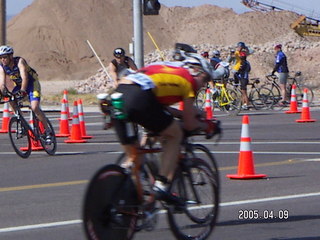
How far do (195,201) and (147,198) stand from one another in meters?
0.76

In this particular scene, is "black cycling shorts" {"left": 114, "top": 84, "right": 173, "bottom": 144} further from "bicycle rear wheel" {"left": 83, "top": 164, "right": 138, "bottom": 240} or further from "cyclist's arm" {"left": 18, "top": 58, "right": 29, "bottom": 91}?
"cyclist's arm" {"left": 18, "top": 58, "right": 29, "bottom": 91}

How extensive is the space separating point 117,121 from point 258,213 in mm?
2676

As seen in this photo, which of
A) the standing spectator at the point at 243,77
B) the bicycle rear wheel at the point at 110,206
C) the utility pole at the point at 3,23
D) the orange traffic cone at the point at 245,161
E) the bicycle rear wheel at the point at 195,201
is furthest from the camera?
the utility pole at the point at 3,23

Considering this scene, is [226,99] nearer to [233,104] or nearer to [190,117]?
[233,104]

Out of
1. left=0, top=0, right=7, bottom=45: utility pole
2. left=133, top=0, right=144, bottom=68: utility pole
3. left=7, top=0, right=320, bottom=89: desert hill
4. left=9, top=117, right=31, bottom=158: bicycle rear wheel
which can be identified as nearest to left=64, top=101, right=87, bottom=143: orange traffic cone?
left=9, top=117, right=31, bottom=158: bicycle rear wheel

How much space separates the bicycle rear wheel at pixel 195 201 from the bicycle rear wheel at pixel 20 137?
7.58 meters

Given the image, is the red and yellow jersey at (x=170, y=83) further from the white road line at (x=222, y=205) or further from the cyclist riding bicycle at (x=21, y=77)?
the cyclist riding bicycle at (x=21, y=77)

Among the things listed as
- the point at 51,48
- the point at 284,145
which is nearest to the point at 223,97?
the point at 284,145

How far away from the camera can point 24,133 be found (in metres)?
16.1

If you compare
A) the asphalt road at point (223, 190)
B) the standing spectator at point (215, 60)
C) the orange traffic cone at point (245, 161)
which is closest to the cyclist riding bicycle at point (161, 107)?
the asphalt road at point (223, 190)

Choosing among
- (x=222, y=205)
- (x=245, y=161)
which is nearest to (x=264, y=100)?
(x=245, y=161)

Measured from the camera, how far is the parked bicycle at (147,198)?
301 inches

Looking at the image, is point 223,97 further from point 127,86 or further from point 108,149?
point 127,86

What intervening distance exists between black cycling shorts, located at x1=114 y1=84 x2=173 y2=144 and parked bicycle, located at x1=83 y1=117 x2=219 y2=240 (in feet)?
0.69
